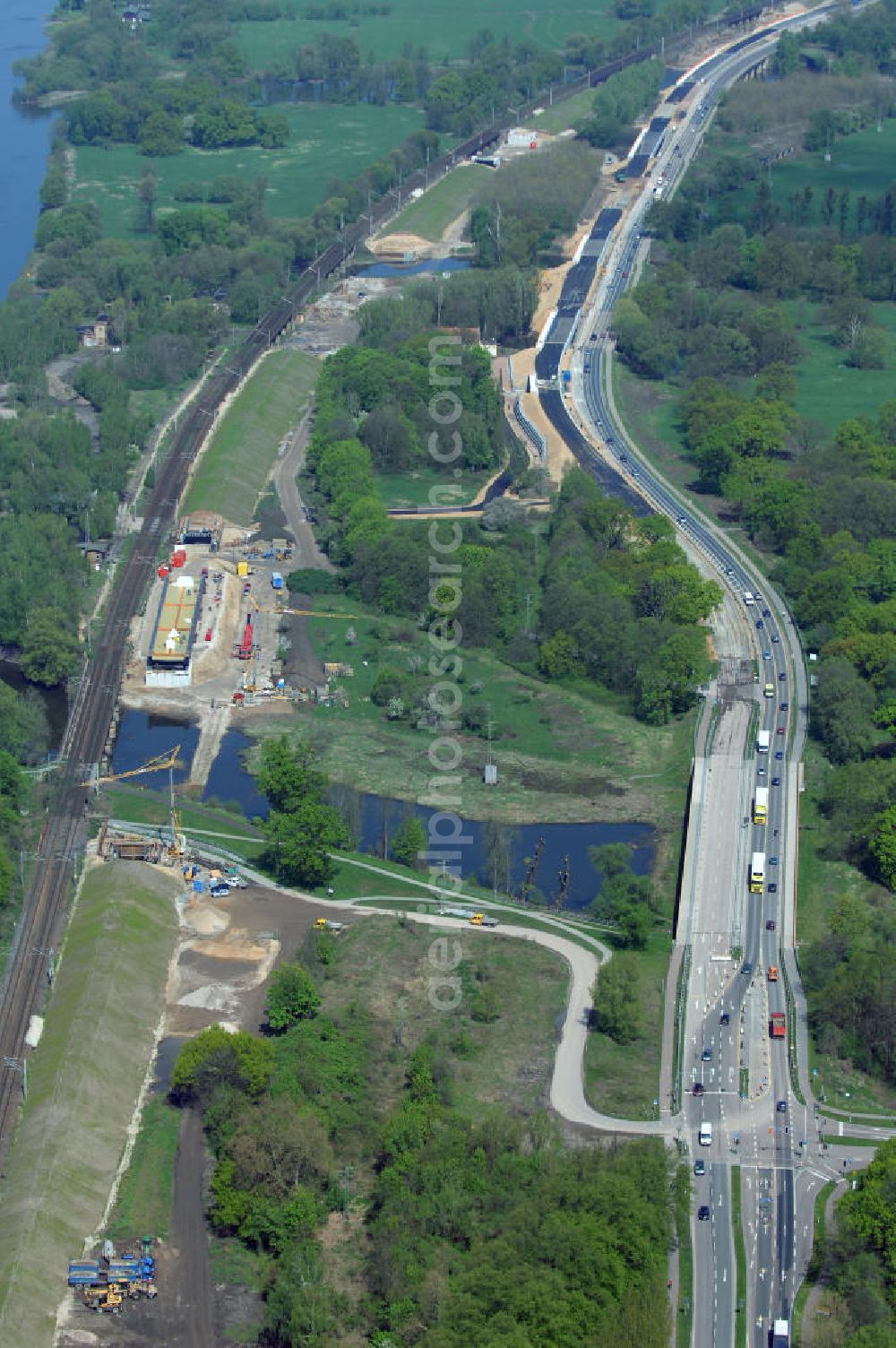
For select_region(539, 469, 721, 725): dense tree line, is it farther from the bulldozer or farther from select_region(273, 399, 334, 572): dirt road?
the bulldozer

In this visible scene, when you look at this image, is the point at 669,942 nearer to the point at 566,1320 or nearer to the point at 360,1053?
the point at 360,1053

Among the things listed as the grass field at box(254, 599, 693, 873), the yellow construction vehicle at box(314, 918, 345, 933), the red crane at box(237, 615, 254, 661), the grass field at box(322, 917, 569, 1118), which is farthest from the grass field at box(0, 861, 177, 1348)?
the red crane at box(237, 615, 254, 661)

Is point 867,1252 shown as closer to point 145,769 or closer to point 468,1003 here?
point 468,1003

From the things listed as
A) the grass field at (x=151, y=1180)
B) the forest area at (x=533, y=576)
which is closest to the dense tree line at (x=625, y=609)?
the forest area at (x=533, y=576)

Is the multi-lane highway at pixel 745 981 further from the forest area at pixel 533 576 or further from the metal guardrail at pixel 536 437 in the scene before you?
the metal guardrail at pixel 536 437

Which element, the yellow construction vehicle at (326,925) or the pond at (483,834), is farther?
the pond at (483,834)

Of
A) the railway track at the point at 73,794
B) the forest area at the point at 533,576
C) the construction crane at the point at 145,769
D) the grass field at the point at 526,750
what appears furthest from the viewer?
the forest area at the point at 533,576
